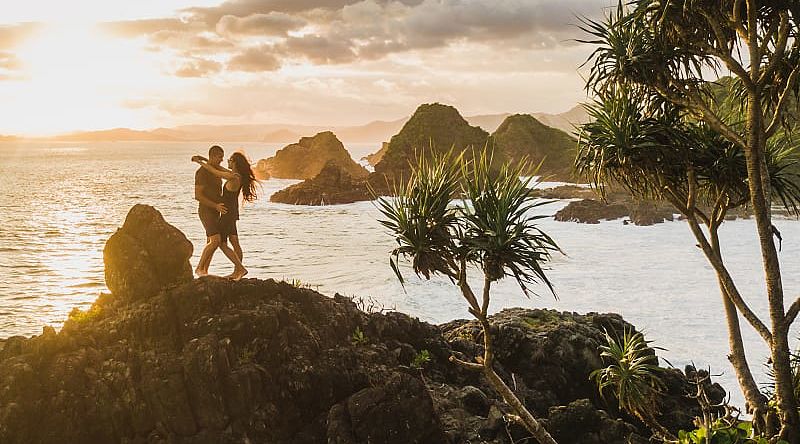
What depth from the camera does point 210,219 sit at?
925 centimetres

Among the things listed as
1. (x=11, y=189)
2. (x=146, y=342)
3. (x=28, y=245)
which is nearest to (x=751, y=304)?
(x=146, y=342)

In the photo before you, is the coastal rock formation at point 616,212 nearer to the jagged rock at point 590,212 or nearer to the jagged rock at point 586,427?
the jagged rock at point 590,212

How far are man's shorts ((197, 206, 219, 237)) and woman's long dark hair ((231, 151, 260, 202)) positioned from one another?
55 centimetres

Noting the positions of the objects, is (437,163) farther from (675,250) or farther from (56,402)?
(675,250)

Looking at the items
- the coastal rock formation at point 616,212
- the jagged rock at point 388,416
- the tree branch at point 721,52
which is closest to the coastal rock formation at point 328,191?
the coastal rock formation at point 616,212

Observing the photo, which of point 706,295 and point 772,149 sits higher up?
point 772,149

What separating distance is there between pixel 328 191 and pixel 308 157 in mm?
42214

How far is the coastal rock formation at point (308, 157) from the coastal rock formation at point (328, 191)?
33530 millimetres

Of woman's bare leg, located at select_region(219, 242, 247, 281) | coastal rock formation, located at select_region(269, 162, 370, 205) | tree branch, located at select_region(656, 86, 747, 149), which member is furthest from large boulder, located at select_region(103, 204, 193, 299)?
coastal rock formation, located at select_region(269, 162, 370, 205)

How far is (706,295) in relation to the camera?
24859 millimetres

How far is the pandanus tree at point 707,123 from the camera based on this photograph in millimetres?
7949

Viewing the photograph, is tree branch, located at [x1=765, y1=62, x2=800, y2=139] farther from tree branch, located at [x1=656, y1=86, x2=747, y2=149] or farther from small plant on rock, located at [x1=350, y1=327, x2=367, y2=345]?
small plant on rock, located at [x1=350, y1=327, x2=367, y2=345]

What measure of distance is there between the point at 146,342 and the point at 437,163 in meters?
4.95

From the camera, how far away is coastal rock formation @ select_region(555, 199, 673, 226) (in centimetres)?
4394
